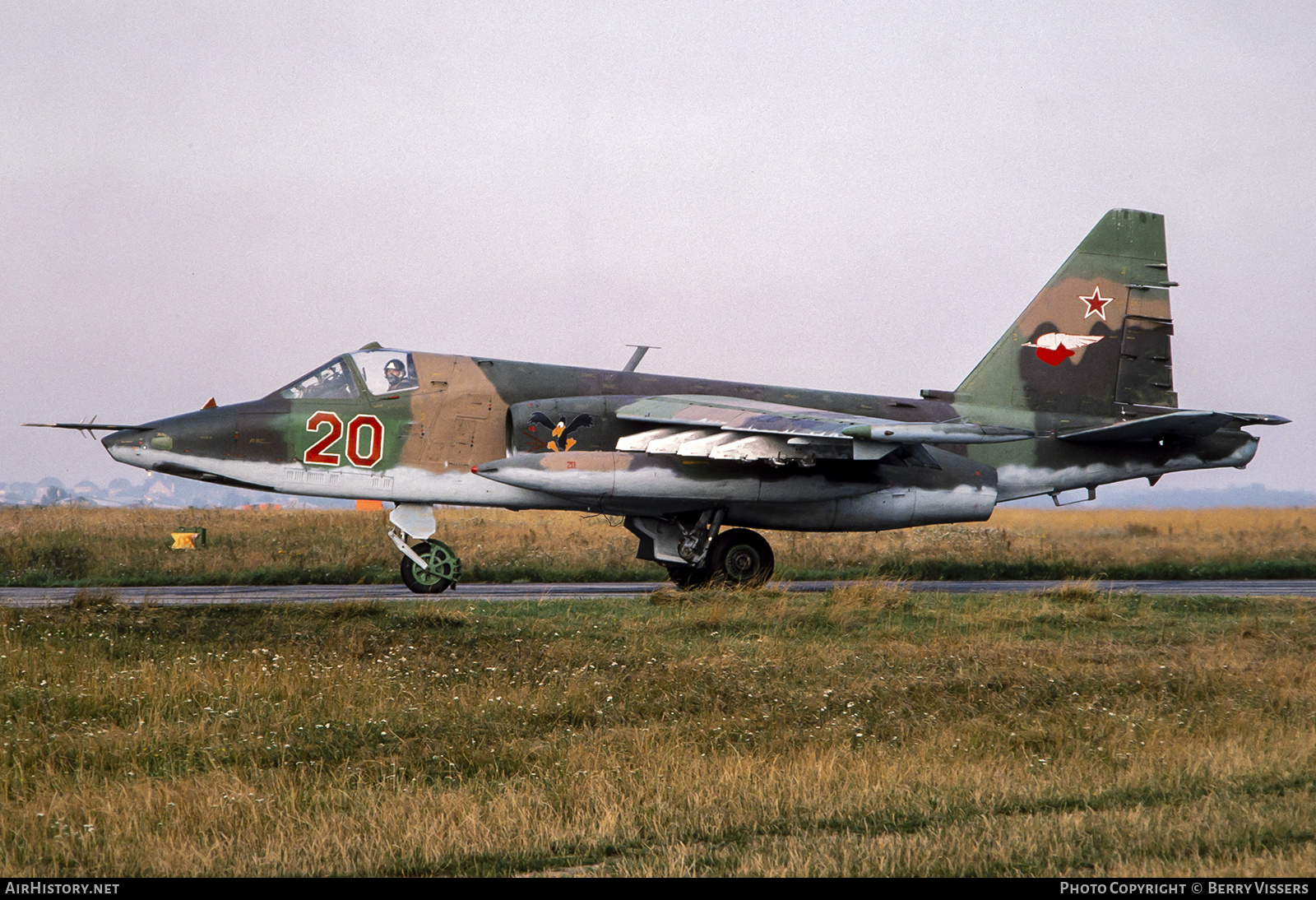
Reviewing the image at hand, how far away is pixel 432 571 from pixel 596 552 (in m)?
6.54

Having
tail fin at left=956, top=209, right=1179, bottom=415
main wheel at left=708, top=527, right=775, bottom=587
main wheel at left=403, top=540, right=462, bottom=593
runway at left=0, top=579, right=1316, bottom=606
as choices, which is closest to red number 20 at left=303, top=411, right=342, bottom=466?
main wheel at left=403, top=540, right=462, bottom=593

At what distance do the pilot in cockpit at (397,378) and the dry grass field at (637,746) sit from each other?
17.3 feet

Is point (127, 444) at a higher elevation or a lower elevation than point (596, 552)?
higher

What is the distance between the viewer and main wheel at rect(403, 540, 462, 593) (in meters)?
16.6

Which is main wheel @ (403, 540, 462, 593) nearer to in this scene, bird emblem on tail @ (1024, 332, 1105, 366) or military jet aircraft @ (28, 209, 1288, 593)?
military jet aircraft @ (28, 209, 1288, 593)

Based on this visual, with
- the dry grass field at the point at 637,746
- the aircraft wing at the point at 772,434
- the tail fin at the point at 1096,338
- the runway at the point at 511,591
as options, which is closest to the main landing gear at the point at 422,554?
the runway at the point at 511,591

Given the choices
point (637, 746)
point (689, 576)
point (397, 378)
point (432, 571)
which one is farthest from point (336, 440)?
point (637, 746)

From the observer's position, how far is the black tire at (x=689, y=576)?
17047mm

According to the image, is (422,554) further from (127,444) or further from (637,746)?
(637,746)

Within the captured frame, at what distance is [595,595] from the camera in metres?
16.1

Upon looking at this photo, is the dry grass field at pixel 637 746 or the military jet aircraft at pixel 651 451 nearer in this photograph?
the dry grass field at pixel 637 746

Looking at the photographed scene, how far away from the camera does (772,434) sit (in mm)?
15734

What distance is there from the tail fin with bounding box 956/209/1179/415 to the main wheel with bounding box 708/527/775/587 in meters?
5.10

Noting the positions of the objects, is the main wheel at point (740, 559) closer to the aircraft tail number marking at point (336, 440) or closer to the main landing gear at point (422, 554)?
the main landing gear at point (422, 554)
